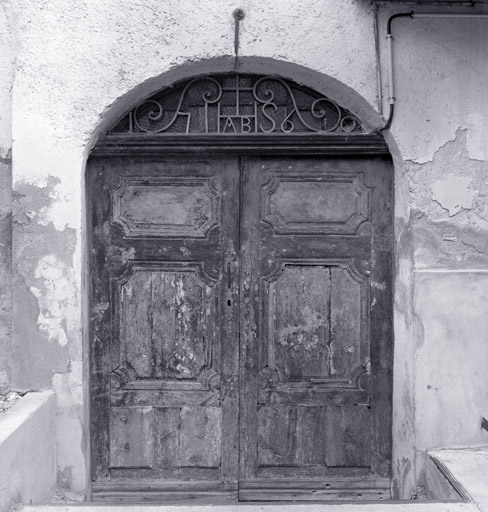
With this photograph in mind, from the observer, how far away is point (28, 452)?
333 centimetres

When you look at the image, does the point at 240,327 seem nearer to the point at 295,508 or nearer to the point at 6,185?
the point at 295,508

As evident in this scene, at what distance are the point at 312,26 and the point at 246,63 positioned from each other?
1.30 ft

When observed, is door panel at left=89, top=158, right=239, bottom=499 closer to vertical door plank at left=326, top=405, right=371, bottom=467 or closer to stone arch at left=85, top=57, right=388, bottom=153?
stone arch at left=85, top=57, right=388, bottom=153

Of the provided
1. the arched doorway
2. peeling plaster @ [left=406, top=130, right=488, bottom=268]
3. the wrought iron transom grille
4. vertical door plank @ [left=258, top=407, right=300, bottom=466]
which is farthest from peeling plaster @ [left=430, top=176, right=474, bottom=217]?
vertical door plank @ [left=258, top=407, right=300, bottom=466]

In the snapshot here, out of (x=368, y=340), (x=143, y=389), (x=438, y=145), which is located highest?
(x=438, y=145)

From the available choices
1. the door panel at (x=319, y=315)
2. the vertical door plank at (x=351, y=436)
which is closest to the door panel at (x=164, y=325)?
the door panel at (x=319, y=315)

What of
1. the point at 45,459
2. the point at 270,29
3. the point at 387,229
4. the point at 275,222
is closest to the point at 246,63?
the point at 270,29

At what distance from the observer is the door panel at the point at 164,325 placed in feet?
13.2

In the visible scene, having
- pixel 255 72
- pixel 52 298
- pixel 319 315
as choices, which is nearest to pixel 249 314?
pixel 319 315

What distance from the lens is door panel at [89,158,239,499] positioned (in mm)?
4035

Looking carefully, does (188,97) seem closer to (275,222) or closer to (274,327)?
(275,222)

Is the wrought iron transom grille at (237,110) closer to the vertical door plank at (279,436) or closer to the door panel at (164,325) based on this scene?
the door panel at (164,325)

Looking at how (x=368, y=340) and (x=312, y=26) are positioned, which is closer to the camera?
(x=312, y=26)

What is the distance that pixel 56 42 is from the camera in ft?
12.4
